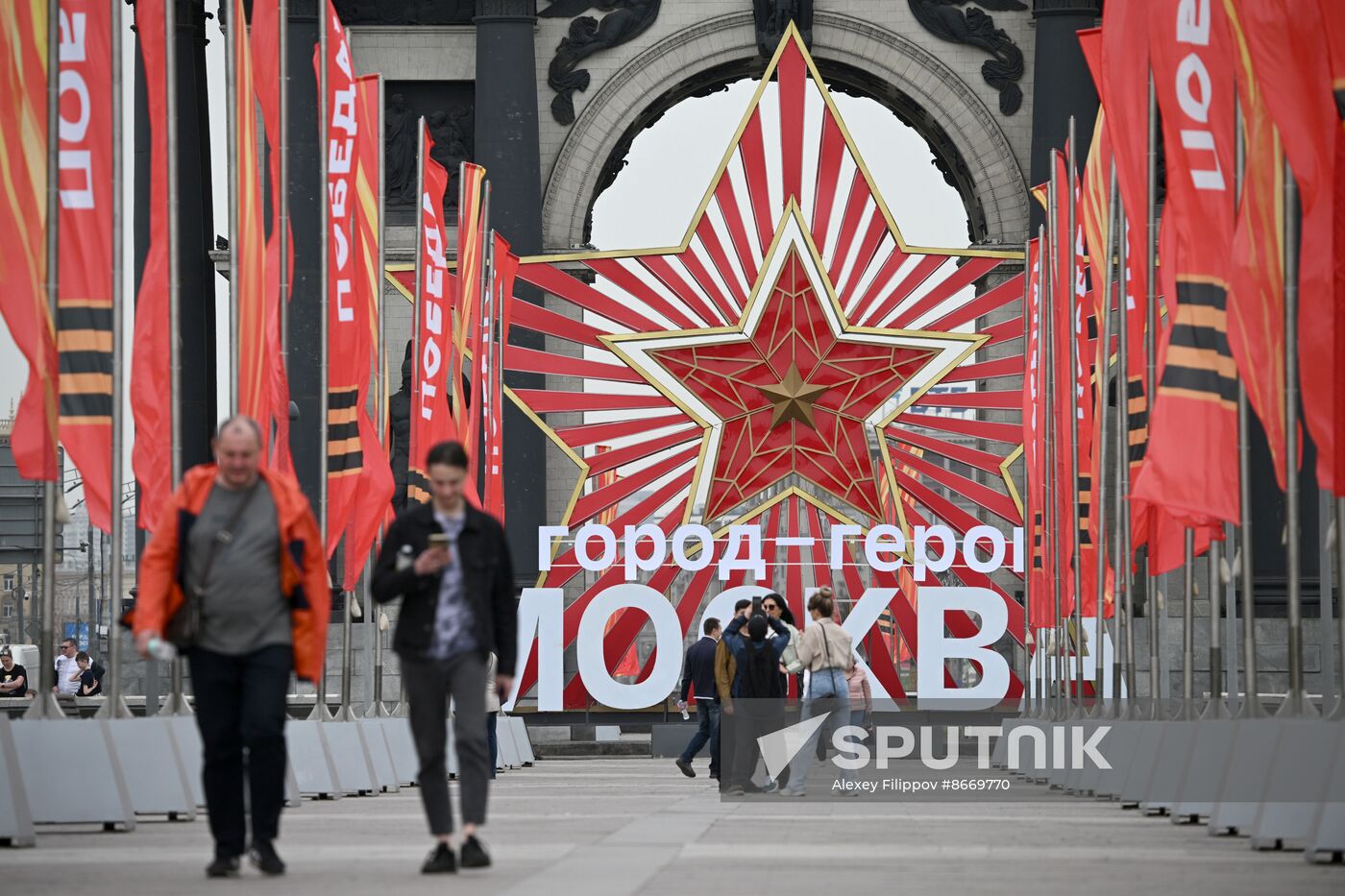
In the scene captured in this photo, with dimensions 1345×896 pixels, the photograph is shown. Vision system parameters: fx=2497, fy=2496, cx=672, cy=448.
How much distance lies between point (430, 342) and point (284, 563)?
21756 mm

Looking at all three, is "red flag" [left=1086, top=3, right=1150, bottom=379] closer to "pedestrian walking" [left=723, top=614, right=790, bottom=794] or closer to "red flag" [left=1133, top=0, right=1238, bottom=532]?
Result: "red flag" [left=1133, top=0, right=1238, bottom=532]

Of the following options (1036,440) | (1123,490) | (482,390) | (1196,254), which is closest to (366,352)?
(1123,490)

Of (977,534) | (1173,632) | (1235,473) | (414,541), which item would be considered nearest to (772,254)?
(977,534)

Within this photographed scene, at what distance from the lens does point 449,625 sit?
13070mm

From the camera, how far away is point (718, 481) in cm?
4941

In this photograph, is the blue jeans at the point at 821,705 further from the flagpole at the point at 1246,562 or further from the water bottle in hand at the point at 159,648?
the water bottle in hand at the point at 159,648

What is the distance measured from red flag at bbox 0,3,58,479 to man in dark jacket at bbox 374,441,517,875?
603 centimetres

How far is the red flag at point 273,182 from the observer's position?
25.8 meters

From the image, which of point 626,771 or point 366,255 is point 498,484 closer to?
point 626,771

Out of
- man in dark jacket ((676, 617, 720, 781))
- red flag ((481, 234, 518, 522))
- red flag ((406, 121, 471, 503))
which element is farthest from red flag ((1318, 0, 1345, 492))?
red flag ((481, 234, 518, 522))

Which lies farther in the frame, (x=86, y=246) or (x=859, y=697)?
(x=859, y=697)

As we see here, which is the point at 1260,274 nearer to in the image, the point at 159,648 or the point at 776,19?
the point at 159,648

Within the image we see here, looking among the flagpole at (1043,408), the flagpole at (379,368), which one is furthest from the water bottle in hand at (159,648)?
the flagpole at (1043,408)

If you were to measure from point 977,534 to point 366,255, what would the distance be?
19304 mm
